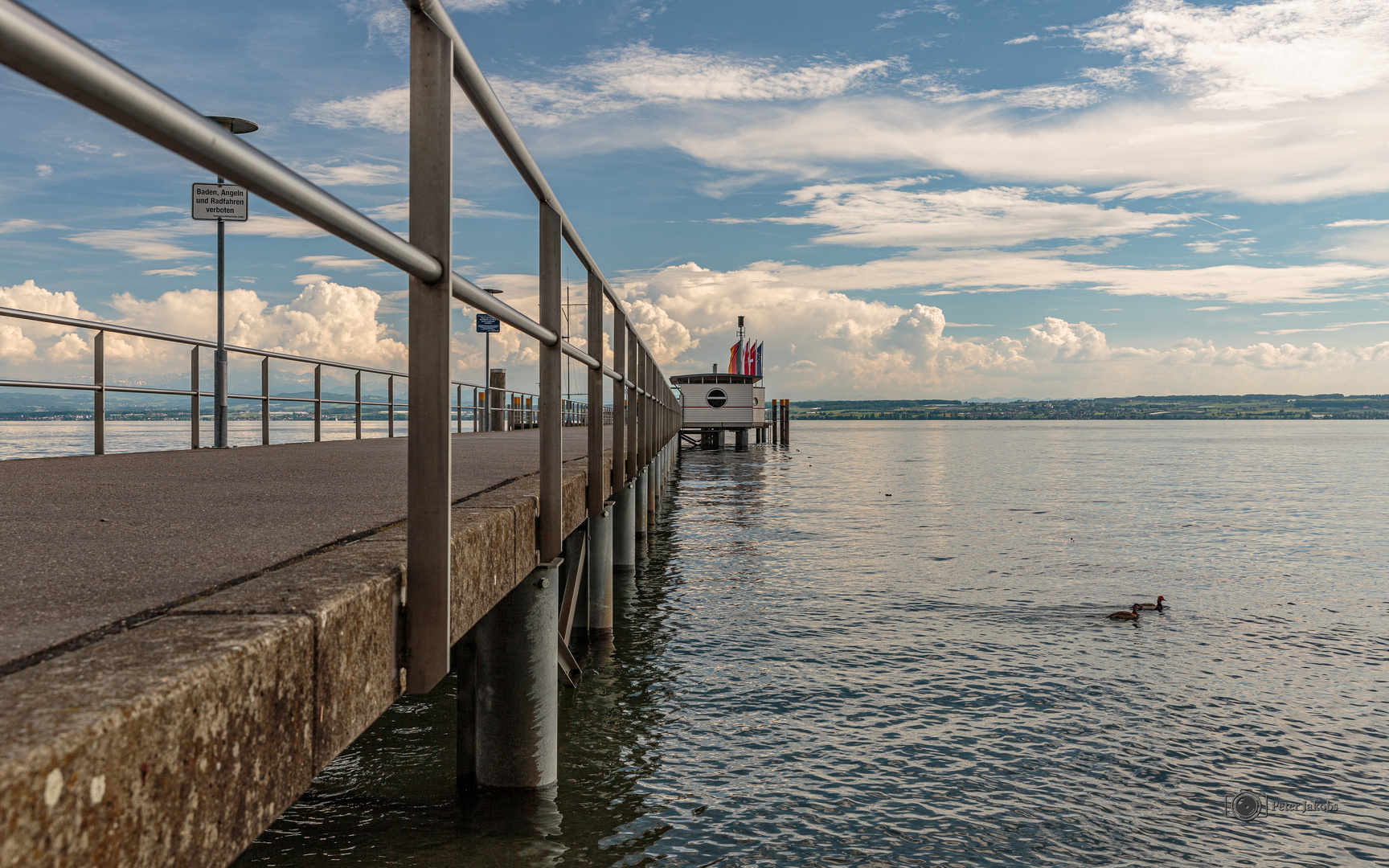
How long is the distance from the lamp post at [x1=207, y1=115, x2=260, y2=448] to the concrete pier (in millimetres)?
8471

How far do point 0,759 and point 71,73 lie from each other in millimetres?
735

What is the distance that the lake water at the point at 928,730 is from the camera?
5.07 meters

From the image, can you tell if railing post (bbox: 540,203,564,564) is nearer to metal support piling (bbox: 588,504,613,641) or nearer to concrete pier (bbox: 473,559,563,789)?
concrete pier (bbox: 473,559,563,789)

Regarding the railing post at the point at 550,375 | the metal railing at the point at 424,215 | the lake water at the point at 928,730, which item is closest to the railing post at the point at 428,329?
the metal railing at the point at 424,215

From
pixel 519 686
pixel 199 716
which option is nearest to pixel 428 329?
pixel 199 716

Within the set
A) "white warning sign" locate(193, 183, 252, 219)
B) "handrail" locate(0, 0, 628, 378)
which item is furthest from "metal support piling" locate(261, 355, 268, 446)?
"handrail" locate(0, 0, 628, 378)

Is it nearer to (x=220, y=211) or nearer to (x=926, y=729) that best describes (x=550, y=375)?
(x=926, y=729)

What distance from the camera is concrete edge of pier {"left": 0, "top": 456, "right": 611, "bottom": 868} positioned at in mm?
1130

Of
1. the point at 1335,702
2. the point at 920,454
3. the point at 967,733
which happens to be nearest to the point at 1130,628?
the point at 1335,702

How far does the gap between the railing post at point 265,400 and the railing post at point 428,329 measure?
37.8 ft

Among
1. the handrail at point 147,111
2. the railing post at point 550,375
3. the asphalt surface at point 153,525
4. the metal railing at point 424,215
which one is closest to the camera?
the handrail at point 147,111

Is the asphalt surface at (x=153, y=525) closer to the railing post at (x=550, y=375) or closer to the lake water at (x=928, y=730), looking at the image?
the railing post at (x=550, y=375)

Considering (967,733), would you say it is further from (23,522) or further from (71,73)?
(71,73)

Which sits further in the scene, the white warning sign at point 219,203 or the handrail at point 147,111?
the white warning sign at point 219,203
